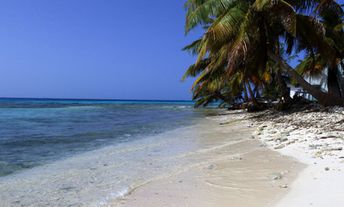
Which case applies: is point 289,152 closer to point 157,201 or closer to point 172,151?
point 172,151

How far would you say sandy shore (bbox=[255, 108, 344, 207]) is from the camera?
3.11 metres

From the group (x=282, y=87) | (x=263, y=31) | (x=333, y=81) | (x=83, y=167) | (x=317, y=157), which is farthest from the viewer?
(x=333, y=81)

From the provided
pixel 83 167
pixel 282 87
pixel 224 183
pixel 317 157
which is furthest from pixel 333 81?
pixel 83 167

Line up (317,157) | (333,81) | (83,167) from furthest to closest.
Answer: (333,81)
(83,167)
(317,157)

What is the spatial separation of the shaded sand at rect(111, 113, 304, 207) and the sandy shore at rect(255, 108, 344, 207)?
175mm

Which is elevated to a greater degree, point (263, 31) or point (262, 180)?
point (263, 31)

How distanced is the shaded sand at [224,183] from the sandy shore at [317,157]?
17 centimetres

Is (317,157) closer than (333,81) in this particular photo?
Yes

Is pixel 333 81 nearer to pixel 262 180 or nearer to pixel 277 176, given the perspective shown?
pixel 277 176

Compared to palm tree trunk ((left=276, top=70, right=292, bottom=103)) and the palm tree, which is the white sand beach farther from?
palm tree trunk ((left=276, top=70, right=292, bottom=103))

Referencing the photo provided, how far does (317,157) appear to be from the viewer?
4.94 metres

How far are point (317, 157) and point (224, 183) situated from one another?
6.11 feet

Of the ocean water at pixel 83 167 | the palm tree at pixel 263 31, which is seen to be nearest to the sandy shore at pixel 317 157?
the ocean water at pixel 83 167

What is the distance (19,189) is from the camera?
13.7 ft
